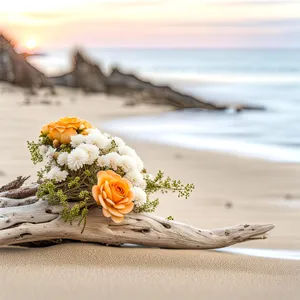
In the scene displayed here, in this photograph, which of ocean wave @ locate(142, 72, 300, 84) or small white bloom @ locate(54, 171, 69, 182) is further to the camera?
ocean wave @ locate(142, 72, 300, 84)

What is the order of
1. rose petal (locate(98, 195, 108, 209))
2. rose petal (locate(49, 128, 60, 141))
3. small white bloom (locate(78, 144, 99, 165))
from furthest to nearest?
rose petal (locate(49, 128, 60, 141)) → small white bloom (locate(78, 144, 99, 165)) → rose petal (locate(98, 195, 108, 209))

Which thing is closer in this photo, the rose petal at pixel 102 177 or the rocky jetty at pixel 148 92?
the rose petal at pixel 102 177

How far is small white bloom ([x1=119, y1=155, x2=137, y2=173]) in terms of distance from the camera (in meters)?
5.14

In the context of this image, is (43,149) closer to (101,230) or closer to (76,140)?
(76,140)

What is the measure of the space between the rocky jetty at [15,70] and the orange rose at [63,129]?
19626 mm

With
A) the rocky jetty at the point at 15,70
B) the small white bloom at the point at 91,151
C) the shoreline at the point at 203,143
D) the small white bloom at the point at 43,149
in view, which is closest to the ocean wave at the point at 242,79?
the rocky jetty at the point at 15,70

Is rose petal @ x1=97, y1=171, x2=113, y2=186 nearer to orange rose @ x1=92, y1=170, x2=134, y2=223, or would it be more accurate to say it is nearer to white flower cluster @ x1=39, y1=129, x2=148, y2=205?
orange rose @ x1=92, y1=170, x2=134, y2=223

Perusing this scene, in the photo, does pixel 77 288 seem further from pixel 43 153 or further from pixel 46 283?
pixel 43 153

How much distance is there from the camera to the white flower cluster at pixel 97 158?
506 centimetres

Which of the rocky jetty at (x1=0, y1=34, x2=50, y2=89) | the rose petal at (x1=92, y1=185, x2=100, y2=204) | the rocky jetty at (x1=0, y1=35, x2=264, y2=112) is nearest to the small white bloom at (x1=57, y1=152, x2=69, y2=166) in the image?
the rose petal at (x1=92, y1=185, x2=100, y2=204)

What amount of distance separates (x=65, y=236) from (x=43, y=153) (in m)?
0.63

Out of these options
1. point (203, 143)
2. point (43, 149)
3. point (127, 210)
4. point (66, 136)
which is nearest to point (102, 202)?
point (127, 210)

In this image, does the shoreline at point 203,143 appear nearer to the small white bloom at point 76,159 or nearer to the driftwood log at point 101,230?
the driftwood log at point 101,230

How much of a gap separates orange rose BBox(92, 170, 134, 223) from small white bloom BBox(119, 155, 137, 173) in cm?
15
